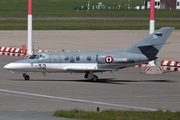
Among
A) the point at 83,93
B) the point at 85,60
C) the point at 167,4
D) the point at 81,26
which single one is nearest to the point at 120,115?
the point at 83,93

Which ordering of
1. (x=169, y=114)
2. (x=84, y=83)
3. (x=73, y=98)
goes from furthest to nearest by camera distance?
(x=84, y=83), (x=73, y=98), (x=169, y=114)

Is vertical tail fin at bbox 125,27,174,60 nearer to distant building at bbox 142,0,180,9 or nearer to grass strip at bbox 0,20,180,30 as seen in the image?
grass strip at bbox 0,20,180,30

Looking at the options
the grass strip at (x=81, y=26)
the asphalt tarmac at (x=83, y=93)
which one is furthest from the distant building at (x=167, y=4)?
the asphalt tarmac at (x=83, y=93)

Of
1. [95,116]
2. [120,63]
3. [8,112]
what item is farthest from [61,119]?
[120,63]

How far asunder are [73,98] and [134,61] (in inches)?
339

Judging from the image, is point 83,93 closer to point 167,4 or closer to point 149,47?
point 149,47

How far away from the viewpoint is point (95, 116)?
A: 18391 millimetres

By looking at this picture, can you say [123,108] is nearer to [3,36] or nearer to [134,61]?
[134,61]

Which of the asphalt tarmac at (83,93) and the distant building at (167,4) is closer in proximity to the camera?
the asphalt tarmac at (83,93)

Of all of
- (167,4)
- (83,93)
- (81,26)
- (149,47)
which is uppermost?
(167,4)

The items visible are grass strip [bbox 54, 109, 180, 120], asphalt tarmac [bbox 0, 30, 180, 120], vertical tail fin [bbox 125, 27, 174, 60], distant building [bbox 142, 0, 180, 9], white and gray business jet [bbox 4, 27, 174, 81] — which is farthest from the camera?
distant building [bbox 142, 0, 180, 9]

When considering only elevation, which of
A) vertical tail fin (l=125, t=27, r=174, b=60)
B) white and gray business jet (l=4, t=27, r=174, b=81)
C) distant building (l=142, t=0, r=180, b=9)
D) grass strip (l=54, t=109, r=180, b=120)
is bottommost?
grass strip (l=54, t=109, r=180, b=120)

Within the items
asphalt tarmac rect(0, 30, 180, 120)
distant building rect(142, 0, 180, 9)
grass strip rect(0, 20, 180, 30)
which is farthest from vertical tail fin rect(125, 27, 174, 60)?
distant building rect(142, 0, 180, 9)

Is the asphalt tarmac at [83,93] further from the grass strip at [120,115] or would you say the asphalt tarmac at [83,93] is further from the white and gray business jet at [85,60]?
the white and gray business jet at [85,60]
